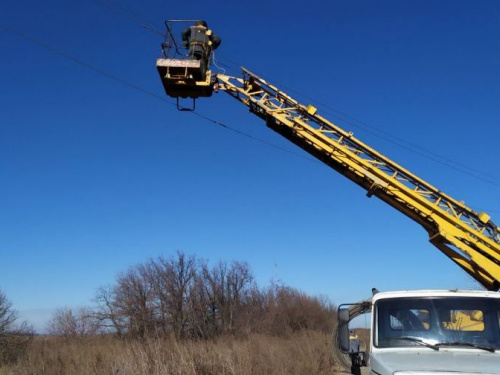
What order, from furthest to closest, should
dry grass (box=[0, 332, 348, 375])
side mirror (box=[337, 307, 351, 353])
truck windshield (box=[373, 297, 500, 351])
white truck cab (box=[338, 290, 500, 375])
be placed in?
dry grass (box=[0, 332, 348, 375])
side mirror (box=[337, 307, 351, 353])
truck windshield (box=[373, 297, 500, 351])
white truck cab (box=[338, 290, 500, 375])

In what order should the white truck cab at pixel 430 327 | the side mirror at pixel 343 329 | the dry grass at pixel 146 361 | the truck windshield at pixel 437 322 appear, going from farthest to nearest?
the dry grass at pixel 146 361, the side mirror at pixel 343 329, the truck windshield at pixel 437 322, the white truck cab at pixel 430 327

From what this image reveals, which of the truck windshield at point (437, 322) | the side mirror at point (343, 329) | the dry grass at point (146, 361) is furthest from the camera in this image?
the dry grass at point (146, 361)

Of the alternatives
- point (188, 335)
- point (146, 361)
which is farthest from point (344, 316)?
point (188, 335)

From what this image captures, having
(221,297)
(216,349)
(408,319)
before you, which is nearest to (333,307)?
(221,297)

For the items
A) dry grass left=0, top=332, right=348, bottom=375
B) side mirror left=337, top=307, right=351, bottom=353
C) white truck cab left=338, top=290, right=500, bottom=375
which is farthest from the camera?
dry grass left=0, top=332, right=348, bottom=375

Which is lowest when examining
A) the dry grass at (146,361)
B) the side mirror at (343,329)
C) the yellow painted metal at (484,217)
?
the dry grass at (146,361)

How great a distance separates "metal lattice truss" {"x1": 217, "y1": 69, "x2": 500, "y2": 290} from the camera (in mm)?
12555

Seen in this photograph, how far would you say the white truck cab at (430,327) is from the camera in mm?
5586

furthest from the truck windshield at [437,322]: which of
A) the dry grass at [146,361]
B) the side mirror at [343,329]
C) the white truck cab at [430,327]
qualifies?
the dry grass at [146,361]

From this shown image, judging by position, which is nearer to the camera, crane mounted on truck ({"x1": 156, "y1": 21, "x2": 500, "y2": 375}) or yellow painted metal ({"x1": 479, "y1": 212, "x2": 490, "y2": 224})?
crane mounted on truck ({"x1": 156, "y1": 21, "x2": 500, "y2": 375})

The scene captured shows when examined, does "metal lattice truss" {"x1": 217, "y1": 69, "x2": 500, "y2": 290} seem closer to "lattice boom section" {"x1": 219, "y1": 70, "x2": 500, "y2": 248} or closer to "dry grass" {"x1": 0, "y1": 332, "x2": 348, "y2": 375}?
"lattice boom section" {"x1": 219, "y1": 70, "x2": 500, "y2": 248}

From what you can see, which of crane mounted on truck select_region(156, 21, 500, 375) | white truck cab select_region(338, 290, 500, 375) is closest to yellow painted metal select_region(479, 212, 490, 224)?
crane mounted on truck select_region(156, 21, 500, 375)

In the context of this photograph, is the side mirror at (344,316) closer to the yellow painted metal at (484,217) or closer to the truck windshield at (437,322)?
the truck windshield at (437,322)

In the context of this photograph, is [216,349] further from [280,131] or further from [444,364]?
[444,364]
